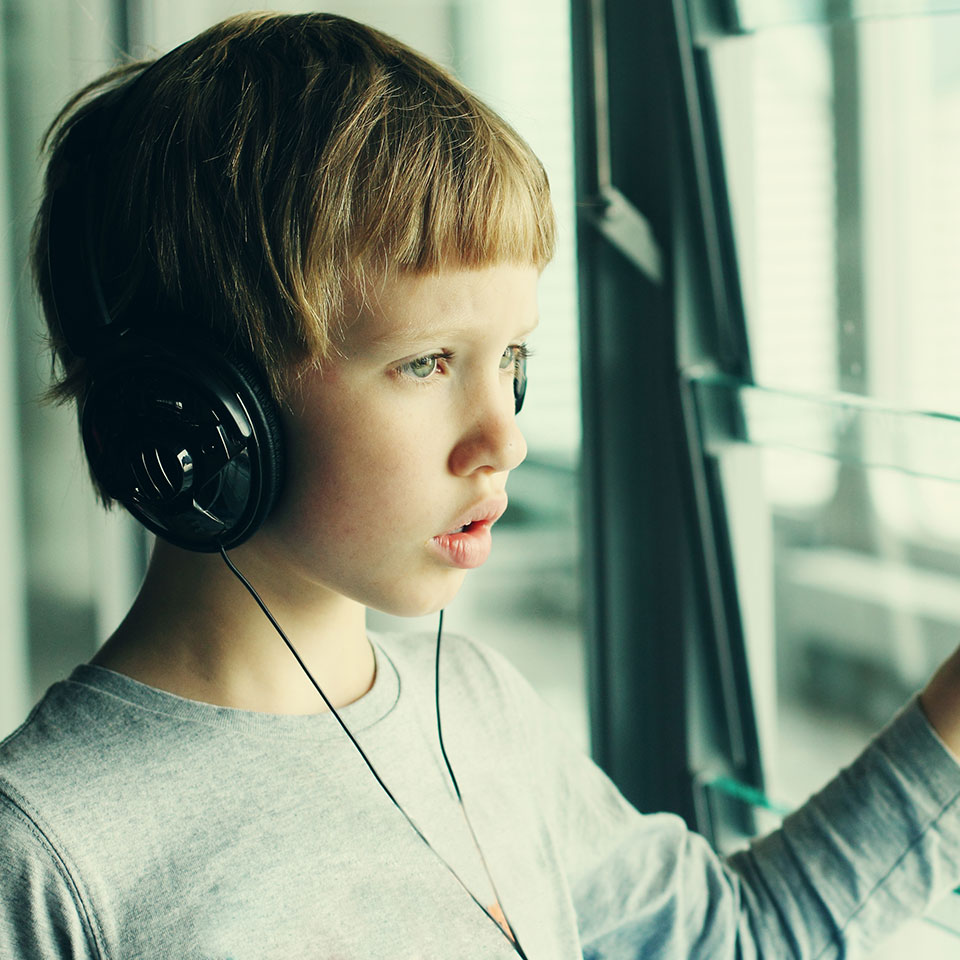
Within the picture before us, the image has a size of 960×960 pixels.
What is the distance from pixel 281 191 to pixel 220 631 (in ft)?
1.10

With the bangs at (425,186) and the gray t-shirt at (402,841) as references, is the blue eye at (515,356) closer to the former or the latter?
the bangs at (425,186)

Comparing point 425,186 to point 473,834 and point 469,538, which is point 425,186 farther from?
point 473,834

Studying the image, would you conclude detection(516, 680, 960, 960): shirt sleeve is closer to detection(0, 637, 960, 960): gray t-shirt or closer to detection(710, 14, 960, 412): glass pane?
detection(0, 637, 960, 960): gray t-shirt

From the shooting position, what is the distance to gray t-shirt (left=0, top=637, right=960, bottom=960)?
723 mm

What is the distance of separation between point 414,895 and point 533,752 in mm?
208

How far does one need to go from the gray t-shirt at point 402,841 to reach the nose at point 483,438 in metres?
0.25

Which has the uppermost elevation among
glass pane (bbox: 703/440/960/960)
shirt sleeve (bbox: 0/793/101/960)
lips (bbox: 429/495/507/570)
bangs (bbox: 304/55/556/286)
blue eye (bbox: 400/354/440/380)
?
bangs (bbox: 304/55/556/286)

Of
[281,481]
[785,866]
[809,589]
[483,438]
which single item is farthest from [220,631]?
[809,589]

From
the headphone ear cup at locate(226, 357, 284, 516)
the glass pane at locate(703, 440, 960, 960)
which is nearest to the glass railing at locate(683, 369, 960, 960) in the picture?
the glass pane at locate(703, 440, 960, 960)

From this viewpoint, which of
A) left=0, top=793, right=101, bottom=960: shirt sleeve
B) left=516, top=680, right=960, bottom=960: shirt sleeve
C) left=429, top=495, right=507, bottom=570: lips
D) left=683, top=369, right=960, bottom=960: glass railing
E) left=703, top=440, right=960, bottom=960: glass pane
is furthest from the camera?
left=703, top=440, right=960, bottom=960: glass pane

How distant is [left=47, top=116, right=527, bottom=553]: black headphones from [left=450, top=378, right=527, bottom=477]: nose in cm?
13

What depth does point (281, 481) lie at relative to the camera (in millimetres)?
742

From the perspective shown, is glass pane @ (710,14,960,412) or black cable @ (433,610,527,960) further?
glass pane @ (710,14,960,412)

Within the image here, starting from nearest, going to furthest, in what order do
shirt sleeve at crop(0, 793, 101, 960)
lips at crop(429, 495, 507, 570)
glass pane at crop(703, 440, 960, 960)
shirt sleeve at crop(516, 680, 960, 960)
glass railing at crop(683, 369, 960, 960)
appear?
shirt sleeve at crop(0, 793, 101, 960) < lips at crop(429, 495, 507, 570) < shirt sleeve at crop(516, 680, 960, 960) < glass railing at crop(683, 369, 960, 960) < glass pane at crop(703, 440, 960, 960)
